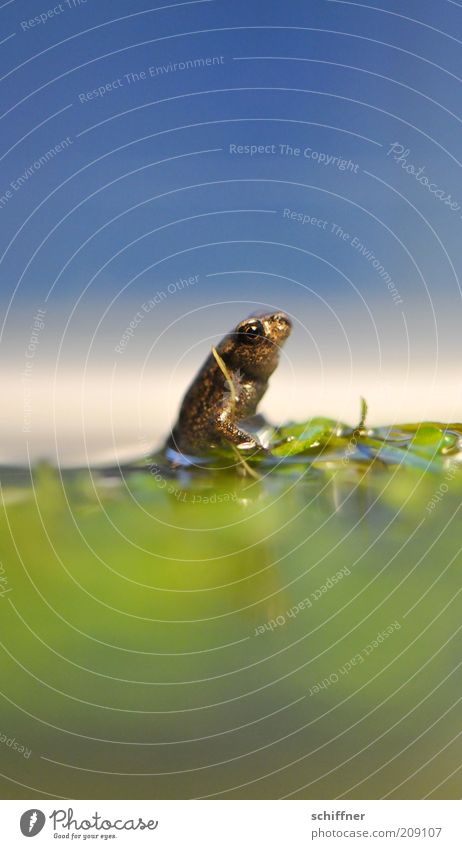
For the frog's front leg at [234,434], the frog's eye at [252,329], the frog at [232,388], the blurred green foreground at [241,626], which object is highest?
the frog's eye at [252,329]

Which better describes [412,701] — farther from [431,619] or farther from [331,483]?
[331,483]

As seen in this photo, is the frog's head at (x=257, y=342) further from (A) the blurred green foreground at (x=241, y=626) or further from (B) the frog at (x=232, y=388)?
(A) the blurred green foreground at (x=241, y=626)

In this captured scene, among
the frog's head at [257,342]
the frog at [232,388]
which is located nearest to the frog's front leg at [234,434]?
the frog at [232,388]

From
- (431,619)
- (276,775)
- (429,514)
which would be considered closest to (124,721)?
(276,775)

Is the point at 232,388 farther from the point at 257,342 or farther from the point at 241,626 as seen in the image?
the point at 241,626

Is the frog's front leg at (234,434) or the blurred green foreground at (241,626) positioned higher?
the frog's front leg at (234,434)

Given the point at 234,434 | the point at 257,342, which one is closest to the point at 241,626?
the point at 234,434
